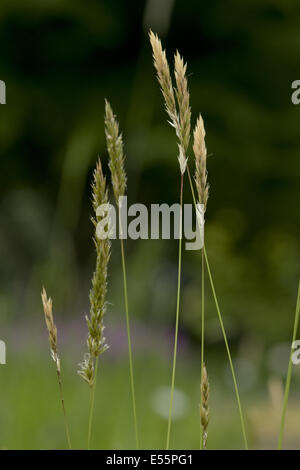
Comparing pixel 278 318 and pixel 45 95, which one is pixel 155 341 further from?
pixel 45 95

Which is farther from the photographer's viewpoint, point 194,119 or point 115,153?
point 194,119

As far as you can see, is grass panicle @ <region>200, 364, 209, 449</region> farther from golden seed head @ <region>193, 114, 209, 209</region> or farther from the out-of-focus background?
the out-of-focus background

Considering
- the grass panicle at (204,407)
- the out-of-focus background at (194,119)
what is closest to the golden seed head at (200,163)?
the grass panicle at (204,407)

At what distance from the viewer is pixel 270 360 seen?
3.83 meters

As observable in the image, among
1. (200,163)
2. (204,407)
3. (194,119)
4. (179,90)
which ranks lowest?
(204,407)

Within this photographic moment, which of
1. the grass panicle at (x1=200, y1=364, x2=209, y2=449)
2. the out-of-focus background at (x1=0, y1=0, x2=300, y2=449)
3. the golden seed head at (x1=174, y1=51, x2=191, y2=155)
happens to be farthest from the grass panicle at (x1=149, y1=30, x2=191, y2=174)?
the out-of-focus background at (x1=0, y1=0, x2=300, y2=449)

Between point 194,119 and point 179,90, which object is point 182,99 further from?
point 194,119

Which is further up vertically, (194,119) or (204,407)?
(194,119)

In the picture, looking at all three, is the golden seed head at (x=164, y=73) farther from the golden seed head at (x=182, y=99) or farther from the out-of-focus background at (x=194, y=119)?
the out-of-focus background at (x=194, y=119)

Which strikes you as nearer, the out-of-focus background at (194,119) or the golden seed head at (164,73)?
the golden seed head at (164,73)

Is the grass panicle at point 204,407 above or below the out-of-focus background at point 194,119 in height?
below

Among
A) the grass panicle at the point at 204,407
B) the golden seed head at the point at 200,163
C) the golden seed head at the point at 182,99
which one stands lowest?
the grass panicle at the point at 204,407

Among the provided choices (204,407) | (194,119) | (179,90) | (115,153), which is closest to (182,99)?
(179,90)

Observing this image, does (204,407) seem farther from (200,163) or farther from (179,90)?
(179,90)
